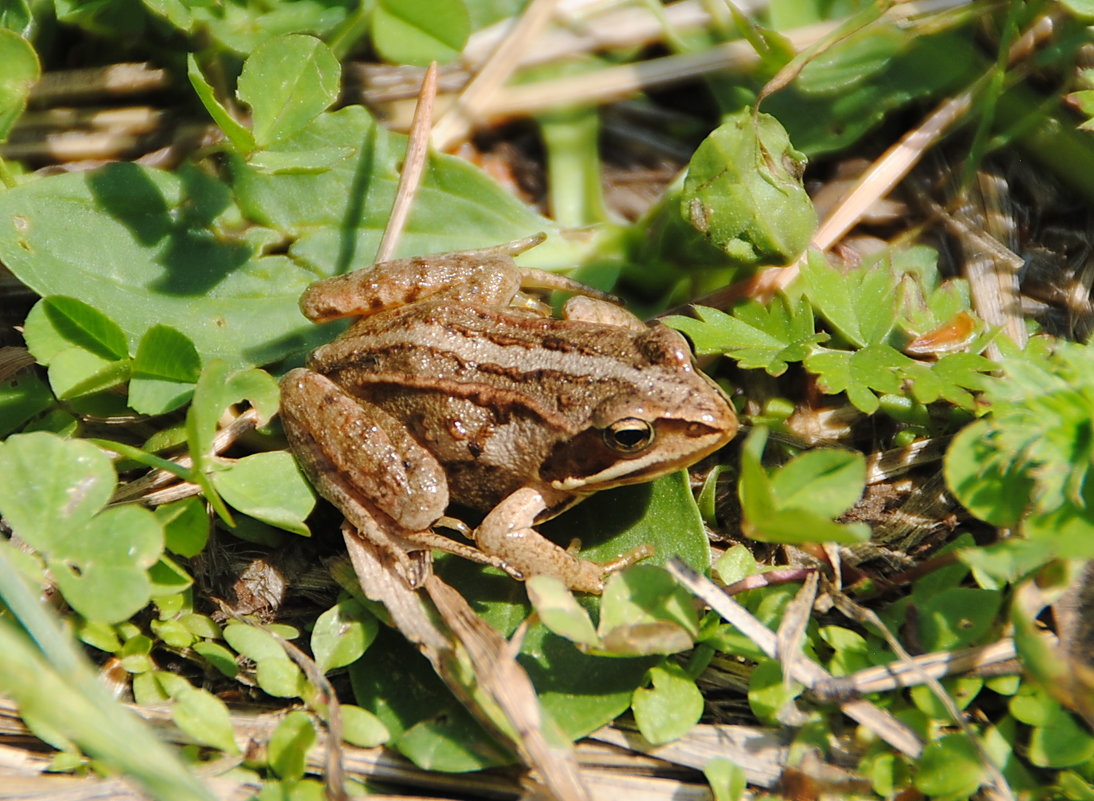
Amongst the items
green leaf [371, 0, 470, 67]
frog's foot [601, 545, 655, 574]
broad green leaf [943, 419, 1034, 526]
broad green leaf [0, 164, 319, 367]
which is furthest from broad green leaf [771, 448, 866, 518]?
green leaf [371, 0, 470, 67]

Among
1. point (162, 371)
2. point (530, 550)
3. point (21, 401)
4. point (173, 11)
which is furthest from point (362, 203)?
point (530, 550)

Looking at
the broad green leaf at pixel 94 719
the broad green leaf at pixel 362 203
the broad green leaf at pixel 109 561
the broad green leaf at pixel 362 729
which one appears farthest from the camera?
the broad green leaf at pixel 362 203

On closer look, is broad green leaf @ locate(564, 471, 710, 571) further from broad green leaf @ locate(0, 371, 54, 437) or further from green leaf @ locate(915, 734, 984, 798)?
broad green leaf @ locate(0, 371, 54, 437)

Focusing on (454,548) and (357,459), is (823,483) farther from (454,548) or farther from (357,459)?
(357,459)

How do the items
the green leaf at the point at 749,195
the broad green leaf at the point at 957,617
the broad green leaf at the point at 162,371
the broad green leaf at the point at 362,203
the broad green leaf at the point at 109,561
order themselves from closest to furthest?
the broad green leaf at the point at 109,561, the broad green leaf at the point at 957,617, the broad green leaf at the point at 162,371, the green leaf at the point at 749,195, the broad green leaf at the point at 362,203

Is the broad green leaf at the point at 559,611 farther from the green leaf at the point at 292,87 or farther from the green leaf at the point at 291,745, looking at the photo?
the green leaf at the point at 292,87

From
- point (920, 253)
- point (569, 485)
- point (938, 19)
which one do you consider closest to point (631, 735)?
point (569, 485)

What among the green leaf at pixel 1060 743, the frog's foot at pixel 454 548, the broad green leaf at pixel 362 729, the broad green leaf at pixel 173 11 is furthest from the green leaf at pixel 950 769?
the broad green leaf at pixel 173 11
